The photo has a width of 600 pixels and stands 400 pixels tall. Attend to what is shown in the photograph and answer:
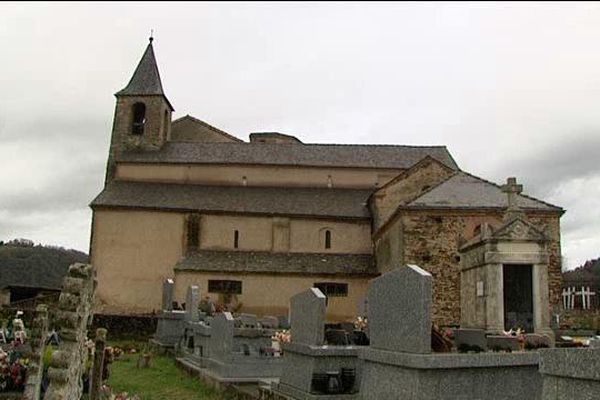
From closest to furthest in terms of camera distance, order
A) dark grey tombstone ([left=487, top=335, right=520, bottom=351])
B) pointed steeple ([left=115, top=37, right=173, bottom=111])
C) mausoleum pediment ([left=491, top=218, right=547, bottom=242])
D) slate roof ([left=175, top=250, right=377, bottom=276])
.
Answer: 1. dark grey tombstone ([left=487, top=335, right=520, bottom=351])
2. mausoleum pediment ([left=491, top=218, right=547, bottom=242])
3. slate roof ([left=175, top=250, right=377, bottom=276])
4. pointed steeple ([left=115, top=37, right=173, bottom=111])

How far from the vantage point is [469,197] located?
79.0 feet

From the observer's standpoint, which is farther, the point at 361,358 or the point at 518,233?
the point at 518,233

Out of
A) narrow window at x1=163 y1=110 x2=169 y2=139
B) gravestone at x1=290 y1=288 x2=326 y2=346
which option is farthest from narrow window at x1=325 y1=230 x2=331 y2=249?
gravestone at x1=290 y1=288 x2=326 y2=346

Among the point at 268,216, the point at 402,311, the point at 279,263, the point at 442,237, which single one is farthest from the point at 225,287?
the point at 402,311

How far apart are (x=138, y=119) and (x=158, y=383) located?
2599 cm

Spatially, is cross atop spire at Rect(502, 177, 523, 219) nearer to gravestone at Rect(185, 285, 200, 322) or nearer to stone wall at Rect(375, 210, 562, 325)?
stone wall at Rect(375, 210, 562, 325)

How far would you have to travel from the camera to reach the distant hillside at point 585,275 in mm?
52225

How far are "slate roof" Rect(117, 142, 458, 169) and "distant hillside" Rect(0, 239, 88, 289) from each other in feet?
37.6

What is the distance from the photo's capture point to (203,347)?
15305 mm

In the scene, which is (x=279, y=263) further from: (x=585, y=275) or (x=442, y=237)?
(x=585, y=275)

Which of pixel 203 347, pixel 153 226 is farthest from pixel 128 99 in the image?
pixel 203 347

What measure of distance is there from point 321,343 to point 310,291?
2.62 feet

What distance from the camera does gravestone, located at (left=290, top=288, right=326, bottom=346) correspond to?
880 cm

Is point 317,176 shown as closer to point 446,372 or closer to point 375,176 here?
point 375,176
